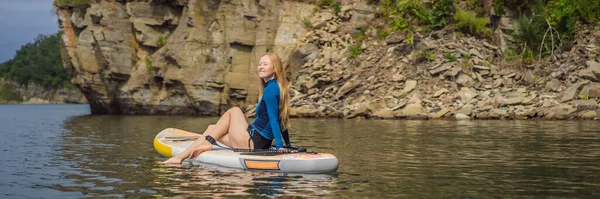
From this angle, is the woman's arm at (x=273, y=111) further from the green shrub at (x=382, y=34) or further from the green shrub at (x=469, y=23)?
the green shrub at (x=382, y=34)

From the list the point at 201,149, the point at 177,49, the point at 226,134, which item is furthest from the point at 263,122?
the point at 177,49

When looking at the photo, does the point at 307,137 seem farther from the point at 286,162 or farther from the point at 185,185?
the point at 185,185

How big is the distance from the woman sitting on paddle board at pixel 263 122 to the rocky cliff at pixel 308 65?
613 inches

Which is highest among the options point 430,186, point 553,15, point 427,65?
point 553,15

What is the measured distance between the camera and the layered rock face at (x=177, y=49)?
33.7m

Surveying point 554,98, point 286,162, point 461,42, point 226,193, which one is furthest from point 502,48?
point 226,193

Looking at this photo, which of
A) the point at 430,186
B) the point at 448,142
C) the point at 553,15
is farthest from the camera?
the point at 553,15

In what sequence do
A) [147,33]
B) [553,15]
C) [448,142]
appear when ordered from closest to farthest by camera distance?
[448,142], [553,15], [147,33]

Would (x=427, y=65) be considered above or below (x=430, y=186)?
above

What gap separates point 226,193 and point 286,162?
1.81m

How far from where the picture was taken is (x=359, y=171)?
9.42 meters

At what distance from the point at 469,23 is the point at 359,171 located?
69.7 ft

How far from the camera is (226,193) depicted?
24.3ft

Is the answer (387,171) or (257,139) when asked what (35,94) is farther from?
(387,171)
